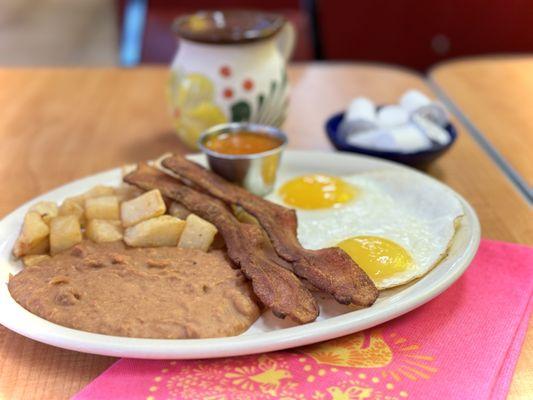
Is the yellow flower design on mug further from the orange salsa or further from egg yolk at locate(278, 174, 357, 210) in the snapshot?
egg yolk at locate(278, 174, 357, 210)

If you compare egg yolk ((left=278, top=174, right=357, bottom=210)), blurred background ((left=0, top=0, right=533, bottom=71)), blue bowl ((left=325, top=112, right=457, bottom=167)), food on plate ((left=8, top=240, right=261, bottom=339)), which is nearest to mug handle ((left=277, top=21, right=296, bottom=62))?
blue bowl ((left=325, top=112, right=457, bottom=167))

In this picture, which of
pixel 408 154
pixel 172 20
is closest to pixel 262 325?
pixel 408 154

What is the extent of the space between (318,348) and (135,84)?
203cm

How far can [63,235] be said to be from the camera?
160 cm

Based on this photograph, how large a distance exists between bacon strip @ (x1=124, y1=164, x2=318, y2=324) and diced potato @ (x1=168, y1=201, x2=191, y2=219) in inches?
0.5

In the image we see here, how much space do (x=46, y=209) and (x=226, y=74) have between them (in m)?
0.78

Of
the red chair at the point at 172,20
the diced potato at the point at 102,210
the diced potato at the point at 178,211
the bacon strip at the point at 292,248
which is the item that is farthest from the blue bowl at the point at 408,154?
the red chair at the point at 172,20

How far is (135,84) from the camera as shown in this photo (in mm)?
3070

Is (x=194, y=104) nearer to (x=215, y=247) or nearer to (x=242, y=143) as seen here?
(x=242, y=143)

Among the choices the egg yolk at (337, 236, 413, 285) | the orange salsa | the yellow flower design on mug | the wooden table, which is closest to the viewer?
the wooden table

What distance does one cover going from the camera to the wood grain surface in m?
2.44

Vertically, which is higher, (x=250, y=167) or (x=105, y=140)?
(x=250, y=167)

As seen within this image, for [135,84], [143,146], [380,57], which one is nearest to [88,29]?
[380,57]

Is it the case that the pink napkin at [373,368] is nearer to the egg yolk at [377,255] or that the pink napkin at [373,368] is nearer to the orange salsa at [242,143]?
the egg yolk at [377,255]
